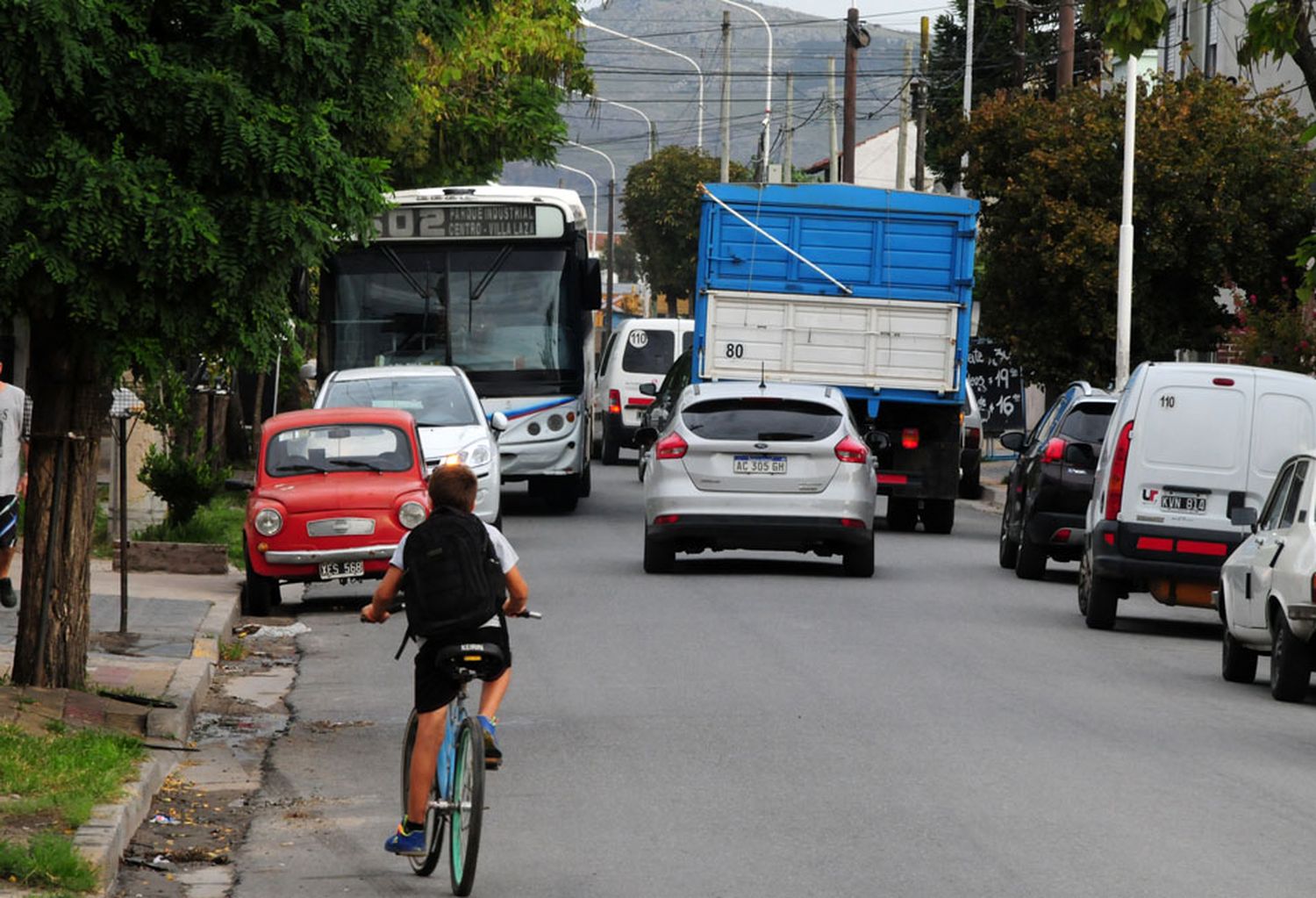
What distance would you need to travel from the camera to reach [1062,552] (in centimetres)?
2209

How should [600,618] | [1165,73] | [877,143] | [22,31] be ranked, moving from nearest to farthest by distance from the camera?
[22,31] < [600,618] < [1165,73] < [877,143]

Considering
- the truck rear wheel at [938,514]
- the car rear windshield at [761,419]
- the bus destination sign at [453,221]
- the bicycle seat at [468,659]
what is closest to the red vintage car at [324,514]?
the car rear windshield at [761,419]

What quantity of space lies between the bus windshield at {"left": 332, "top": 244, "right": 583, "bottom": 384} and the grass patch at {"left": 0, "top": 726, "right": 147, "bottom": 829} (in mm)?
16258

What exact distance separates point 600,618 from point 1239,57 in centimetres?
593

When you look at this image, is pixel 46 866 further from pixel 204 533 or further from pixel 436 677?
pixel 204 533

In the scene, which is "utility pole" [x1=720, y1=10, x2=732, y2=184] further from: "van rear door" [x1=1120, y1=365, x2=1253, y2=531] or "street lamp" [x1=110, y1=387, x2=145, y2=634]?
"street lamp" [x1=110, y1=387, x2=145, y2=634]

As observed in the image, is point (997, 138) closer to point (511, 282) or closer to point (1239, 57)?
point (511, 282)

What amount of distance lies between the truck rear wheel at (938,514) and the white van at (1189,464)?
29.0 feet

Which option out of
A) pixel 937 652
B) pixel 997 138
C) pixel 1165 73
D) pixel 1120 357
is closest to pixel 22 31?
pixel 937 652

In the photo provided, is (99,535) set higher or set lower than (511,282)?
lower

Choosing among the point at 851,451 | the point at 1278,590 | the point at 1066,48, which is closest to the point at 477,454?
the point at 851,451

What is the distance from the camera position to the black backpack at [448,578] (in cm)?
820

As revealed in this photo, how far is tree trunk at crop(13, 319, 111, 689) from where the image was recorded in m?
11.6

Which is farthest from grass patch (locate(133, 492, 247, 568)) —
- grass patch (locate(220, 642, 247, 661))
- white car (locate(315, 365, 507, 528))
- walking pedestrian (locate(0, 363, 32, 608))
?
grass patch (locate(220, 642, 247, 661))
